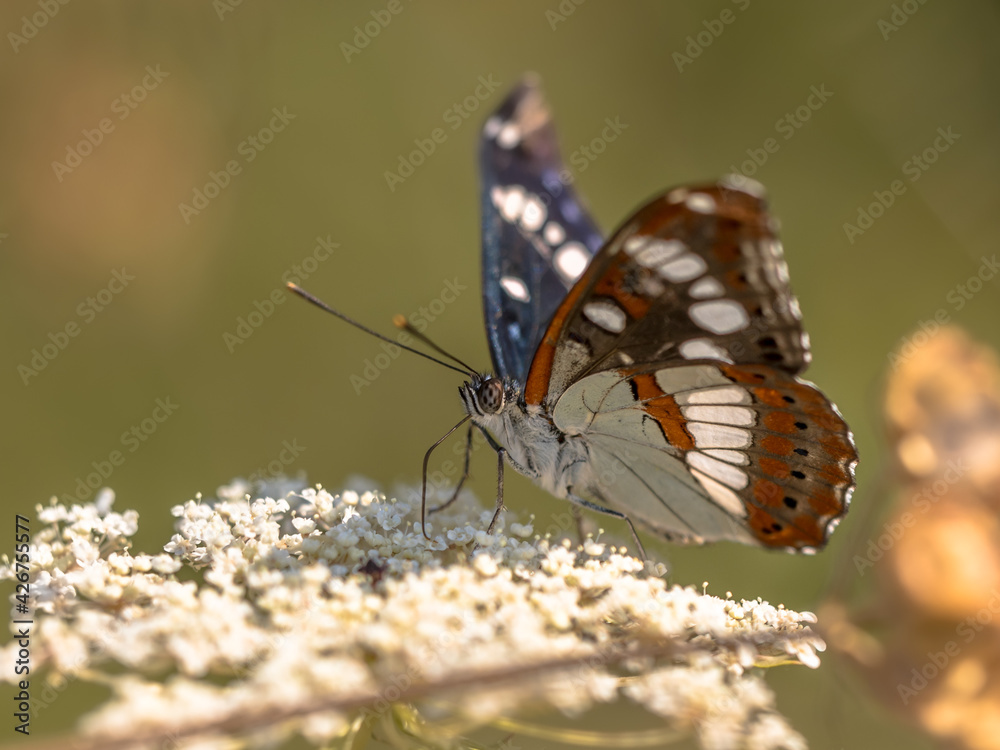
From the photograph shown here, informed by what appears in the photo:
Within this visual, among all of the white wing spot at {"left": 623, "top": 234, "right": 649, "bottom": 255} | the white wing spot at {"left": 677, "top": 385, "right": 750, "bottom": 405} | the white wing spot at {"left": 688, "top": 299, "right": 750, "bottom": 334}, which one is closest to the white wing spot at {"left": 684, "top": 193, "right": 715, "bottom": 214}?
the white wing spot at {"left": 623, "top": 234, "right": 649, "bottom": 255}

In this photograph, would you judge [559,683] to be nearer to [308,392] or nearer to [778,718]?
[778,718]

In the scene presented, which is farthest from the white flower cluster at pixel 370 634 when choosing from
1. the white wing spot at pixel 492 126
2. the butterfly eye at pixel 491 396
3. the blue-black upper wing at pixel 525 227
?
the white wing spot at pixel 492 126

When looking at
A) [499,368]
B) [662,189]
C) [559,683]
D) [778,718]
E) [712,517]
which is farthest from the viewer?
[662,189]

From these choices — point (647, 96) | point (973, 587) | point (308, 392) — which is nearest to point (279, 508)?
point (973, 587)

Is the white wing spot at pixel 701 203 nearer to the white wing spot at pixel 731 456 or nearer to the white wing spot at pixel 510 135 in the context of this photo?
the white wing spot at pixel 731 456

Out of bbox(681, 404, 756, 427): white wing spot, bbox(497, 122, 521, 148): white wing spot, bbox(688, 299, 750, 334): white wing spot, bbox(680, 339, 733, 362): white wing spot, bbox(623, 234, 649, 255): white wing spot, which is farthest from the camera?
bbox(497, 122, 521, 148): white wing spot

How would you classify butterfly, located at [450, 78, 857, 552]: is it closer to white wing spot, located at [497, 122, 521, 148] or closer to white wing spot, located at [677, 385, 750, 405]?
white wing spot, located at [677, 385, 750, 405]
